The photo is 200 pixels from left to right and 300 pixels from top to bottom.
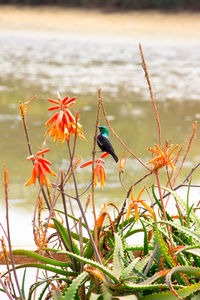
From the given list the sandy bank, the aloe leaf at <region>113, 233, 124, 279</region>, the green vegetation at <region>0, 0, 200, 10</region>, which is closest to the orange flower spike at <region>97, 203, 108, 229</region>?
the aloe leaf at <region>113, 233, 124, 279</region>

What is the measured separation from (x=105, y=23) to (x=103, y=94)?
6.62 meters

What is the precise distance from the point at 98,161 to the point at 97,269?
0.13m

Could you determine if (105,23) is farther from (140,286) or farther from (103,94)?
(140,286)

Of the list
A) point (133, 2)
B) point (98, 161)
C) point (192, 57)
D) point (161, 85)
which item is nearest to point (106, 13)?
point (133, 2)

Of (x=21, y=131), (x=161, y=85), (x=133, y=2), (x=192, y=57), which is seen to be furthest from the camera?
(x=133, y=2)

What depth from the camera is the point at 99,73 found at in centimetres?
616

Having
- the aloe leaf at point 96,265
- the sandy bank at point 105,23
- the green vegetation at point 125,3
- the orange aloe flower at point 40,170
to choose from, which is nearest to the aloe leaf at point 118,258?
the aloe leaf at point 96,265

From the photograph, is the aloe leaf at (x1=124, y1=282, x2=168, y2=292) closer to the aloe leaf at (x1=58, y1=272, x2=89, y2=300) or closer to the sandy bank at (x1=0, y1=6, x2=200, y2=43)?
the aloe leaf at (x1=58, y1=272, x2=89, y2=300)

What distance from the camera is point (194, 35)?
9.56 meters

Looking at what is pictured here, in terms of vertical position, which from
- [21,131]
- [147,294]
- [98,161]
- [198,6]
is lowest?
[21,131]

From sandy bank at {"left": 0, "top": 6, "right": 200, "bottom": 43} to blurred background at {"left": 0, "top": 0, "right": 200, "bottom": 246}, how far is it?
19 mm

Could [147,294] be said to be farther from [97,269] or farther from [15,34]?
[15,34]

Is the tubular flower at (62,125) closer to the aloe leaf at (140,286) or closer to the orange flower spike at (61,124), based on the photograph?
the orange flower spike at (61,124)

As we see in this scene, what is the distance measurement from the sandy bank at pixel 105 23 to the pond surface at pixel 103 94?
1.66ft
